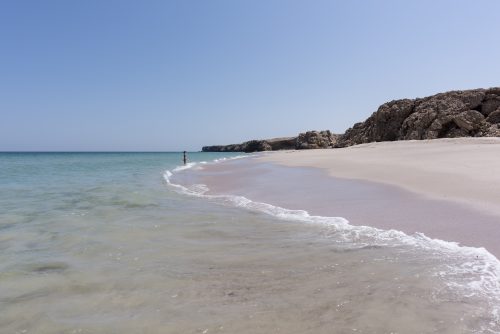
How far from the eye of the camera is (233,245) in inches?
227

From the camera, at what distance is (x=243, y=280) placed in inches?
166

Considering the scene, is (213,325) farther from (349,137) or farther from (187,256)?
(349,137)

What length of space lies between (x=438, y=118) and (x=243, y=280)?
3930 cm

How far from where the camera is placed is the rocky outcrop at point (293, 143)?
8712 cm

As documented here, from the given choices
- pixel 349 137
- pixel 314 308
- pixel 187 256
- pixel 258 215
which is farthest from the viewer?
pixel 349 137

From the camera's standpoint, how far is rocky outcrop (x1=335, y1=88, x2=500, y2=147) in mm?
35000

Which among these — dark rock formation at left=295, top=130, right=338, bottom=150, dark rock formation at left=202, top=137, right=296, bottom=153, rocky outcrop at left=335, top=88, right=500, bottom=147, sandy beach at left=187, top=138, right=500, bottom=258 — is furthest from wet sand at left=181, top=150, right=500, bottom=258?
dark rock formation at left=202, top=137, right=296, bottom=153

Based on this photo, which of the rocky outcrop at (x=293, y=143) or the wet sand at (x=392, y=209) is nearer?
the wet sand at (x=392, y=209)

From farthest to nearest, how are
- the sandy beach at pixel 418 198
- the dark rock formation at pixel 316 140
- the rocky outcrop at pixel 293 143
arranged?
the rocky outcrop at pixel 293 143
the dark rock formation at pixel 316 140
the sandy beach at pixel 418 198

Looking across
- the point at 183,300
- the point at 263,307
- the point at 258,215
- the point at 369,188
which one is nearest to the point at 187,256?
the point at 183,300

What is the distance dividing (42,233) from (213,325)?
210 inches

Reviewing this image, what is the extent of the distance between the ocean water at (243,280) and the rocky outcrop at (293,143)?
76.7 metres

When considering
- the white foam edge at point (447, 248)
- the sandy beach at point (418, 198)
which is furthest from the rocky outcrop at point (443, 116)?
the white foam edge at point (447, 248)

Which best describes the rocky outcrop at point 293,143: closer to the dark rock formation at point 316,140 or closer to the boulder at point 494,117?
the dark rock formation at point 316,140
